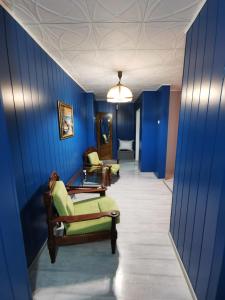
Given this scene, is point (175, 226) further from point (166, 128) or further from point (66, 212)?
point (166, 128)

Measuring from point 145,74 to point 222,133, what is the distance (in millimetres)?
2508

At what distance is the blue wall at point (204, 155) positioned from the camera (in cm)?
103

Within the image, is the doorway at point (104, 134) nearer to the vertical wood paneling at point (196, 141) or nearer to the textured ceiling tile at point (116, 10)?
the textured ceiling tile at point (116, 10)

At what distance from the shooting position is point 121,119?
6.94 meters

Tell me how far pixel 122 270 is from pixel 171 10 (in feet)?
8.31

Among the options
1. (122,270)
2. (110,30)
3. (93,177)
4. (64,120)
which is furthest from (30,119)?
(93,177)

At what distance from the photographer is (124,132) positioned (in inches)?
278

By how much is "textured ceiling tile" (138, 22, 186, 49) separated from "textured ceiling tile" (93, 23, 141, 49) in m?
0.09

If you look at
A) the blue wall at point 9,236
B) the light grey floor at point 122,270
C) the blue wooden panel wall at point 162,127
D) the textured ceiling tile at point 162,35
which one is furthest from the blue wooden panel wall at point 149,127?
the blue wall at point 9,236

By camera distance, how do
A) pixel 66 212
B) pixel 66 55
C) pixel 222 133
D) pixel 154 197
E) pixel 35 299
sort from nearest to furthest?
1. pixel 222 133
2. pixel 35 299
3. pixel 66 212
4. pixel 66 55
5. pixel 154 197

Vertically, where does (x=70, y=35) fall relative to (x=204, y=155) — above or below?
above

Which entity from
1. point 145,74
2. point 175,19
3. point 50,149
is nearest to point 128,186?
point 50,149

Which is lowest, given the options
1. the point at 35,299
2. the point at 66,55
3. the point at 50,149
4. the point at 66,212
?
the point at 35,299

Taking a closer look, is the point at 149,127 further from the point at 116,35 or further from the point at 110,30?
the point at 110,30
